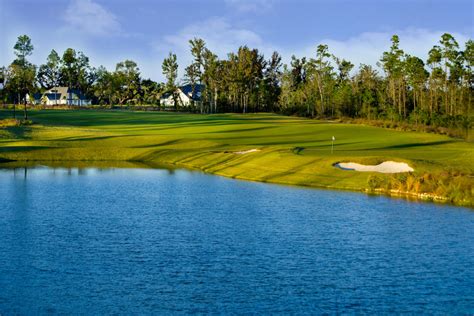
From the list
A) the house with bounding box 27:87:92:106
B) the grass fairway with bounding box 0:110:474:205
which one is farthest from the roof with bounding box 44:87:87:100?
the grass fairway with bounding box 0:110:474:205

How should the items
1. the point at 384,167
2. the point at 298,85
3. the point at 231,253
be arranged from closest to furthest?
the point at 231,253, the point at 384,167, the point at 298,85

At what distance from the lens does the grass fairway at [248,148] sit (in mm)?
49406

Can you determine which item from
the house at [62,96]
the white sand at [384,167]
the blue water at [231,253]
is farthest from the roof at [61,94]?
the blue water at [231,253]

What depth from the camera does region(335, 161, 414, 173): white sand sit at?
160ft

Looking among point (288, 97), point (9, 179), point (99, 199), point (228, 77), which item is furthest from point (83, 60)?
point (99, 199)

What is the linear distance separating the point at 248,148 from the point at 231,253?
138ft

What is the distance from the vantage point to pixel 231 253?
27922 millimetres

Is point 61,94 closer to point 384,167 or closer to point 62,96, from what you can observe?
point 62,96

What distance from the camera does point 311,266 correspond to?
26.0m

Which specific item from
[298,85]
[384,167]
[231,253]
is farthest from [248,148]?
[298,85]

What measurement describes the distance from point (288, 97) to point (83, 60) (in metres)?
69.8

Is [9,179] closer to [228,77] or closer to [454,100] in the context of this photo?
[454,100]

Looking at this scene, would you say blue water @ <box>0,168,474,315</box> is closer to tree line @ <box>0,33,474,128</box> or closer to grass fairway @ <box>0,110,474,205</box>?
grass fairway @ <box>0,110,474,205</box>

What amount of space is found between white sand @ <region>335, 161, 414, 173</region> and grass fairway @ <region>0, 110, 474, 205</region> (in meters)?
0.62
